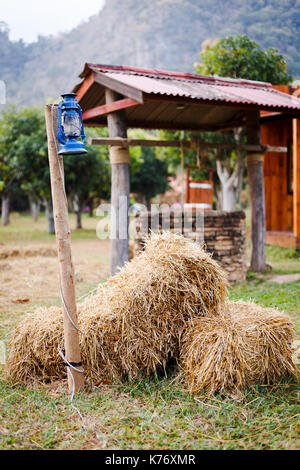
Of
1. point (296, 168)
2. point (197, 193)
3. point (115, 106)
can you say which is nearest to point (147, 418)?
point (115, 106)

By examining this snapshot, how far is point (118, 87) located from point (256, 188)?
3530 millimetres

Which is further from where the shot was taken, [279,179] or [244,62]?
[244,62]

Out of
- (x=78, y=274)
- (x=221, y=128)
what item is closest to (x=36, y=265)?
(x=78, y=274)

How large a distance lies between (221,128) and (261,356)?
7.46 metres

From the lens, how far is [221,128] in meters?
9.94

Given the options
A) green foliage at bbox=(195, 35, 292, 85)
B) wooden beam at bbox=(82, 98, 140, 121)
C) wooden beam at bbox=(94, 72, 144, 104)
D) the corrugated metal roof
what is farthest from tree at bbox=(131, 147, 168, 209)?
wooden beam at bbox=(94, 72, 144, 104)

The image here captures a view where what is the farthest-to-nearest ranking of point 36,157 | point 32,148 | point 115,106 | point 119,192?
point 36,157, point 32,148, point 119,192, point 115,106

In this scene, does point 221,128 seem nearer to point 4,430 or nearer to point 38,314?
point 38,314

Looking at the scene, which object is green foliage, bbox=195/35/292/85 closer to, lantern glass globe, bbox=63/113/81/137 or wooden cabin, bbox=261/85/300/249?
wooden cabin, bbox=261/85/300/249

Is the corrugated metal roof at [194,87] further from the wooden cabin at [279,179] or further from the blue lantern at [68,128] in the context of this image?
the wooden cabin at [279,179]

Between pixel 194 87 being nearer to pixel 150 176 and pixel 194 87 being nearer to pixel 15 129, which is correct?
pixel 15 129

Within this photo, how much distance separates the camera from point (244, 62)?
13.5m

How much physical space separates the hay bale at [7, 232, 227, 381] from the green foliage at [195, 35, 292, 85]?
36.8ft

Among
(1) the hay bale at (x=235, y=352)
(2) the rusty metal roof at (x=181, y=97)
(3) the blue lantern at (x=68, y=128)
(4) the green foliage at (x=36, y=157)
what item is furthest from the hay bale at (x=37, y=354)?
(4) the green foliage at (x=36, y=157)
